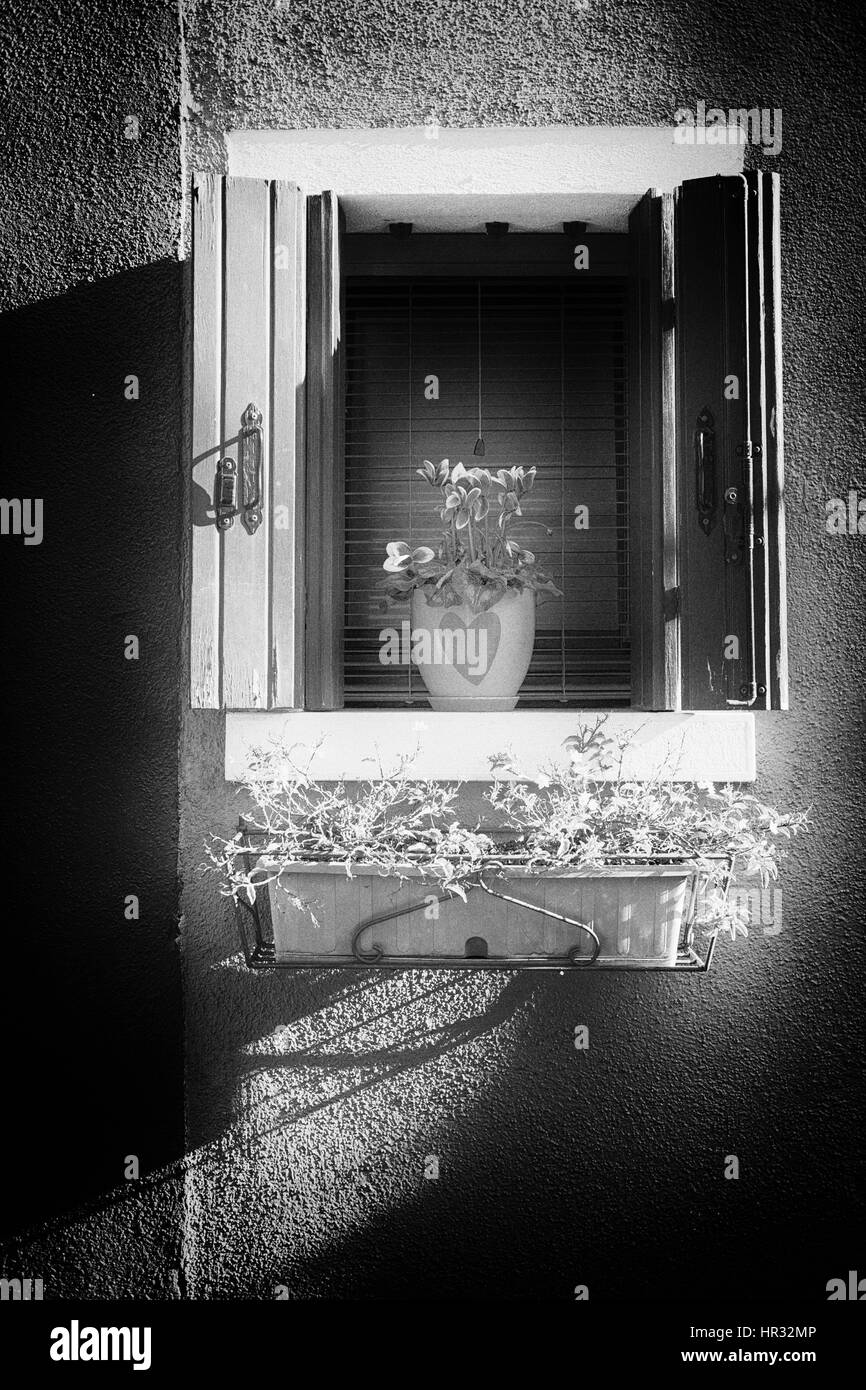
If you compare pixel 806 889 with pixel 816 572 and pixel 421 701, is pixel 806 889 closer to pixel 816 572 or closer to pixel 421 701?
pixel 816 572

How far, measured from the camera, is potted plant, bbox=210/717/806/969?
2037mm

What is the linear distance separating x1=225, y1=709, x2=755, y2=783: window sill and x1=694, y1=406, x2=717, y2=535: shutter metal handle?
437 mm

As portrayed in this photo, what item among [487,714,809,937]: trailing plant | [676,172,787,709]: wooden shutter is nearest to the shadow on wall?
[487,714,809,937]: trailing plant

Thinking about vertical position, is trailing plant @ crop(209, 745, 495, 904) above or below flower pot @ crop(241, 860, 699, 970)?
above

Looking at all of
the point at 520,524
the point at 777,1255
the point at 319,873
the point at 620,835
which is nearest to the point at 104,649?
the point at 319,873

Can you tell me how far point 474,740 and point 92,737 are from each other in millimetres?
901

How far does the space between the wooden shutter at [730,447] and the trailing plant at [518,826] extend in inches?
10.1

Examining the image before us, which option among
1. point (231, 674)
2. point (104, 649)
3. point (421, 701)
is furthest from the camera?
point (421, 701)

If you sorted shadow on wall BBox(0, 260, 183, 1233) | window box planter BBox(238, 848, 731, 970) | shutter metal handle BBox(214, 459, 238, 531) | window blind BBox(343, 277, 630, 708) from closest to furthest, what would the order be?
window box planter BBox(238, 848, 731, 970) → shutter metal handle BBox(214, 459, 238, 531) → shadow on wall BBox(0, 260, 183, 1233) → window blind BBox(343, 277, 630, 708)

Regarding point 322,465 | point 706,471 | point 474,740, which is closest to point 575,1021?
point 474,740

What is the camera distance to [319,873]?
2029 millimetres

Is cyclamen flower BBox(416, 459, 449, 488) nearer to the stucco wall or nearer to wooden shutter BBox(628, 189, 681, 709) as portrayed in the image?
wooden shutter BBox(628, 189, 681, 709)

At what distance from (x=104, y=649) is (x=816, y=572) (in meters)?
1.70

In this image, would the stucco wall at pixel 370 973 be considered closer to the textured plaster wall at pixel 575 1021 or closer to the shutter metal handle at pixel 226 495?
the textured plaster wall at pixel 575 1021
